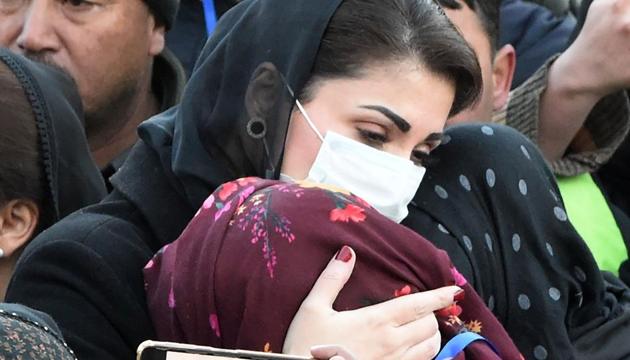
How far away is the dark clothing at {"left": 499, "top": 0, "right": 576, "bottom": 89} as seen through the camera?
15.8 ft

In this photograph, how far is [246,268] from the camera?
2379 millimetres

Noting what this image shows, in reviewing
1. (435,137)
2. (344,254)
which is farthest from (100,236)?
(435,137)

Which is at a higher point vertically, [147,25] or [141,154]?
[141,154]

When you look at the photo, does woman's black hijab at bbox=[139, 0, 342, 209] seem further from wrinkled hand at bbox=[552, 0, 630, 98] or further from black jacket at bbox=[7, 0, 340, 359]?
wrinkled hand at bbox=[552, 0, 630, 98]

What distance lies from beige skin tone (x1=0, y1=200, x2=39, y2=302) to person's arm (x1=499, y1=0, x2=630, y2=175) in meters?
1.38

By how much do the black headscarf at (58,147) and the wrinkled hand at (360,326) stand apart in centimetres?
99

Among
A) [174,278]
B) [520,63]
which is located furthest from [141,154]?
[520,63]

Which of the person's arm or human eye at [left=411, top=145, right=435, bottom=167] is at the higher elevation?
human eye at [left=411, top=145, right=435, bottom=167]

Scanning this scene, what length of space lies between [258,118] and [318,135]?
0.12 meters

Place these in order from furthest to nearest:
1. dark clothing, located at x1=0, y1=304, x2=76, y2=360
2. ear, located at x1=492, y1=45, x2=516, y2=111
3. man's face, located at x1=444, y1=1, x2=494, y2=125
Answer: ear, located at x1=492, y1=45, x2=516, y2=111, man's face, located at x1=444, y1=1, x2=494, y2=125, dark clothing, located at x1=0, y1=304, x2=76, y2=360

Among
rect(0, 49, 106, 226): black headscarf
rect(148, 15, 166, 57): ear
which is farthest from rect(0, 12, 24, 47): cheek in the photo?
rect(0, 49, 106, 226): black headscarf

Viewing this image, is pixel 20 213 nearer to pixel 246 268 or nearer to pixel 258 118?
pixel 258 118

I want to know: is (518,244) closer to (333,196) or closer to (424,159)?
(424,159)

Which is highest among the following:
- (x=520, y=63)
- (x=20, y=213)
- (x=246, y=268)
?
(x=246, y=268)
